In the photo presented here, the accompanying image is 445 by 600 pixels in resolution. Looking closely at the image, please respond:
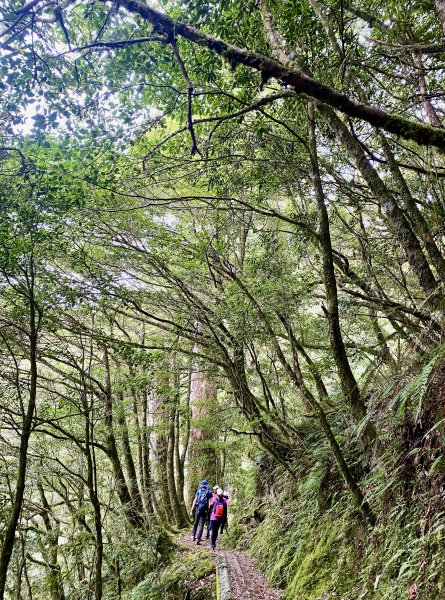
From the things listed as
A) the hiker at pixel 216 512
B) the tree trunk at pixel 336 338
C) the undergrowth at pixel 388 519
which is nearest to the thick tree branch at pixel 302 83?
the undergrowth at pixel 388 519

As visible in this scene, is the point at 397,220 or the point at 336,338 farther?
the point at 336,338

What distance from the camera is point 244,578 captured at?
25.3 ft

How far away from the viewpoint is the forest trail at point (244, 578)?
6.75m

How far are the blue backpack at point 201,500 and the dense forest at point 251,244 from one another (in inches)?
42.2

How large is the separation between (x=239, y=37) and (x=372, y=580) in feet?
21.2

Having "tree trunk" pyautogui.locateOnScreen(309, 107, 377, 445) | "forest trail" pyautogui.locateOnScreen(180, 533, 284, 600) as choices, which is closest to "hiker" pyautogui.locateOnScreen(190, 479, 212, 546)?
"forest trail" pyautogui.locateOnScreen(180, 533, 284, 600)

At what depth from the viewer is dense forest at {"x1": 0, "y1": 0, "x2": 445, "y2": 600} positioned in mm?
4262

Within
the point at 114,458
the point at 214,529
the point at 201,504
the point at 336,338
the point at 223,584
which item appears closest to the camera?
the point at 336,338

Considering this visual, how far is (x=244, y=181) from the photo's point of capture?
7.57m

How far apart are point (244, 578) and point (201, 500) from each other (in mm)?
3728

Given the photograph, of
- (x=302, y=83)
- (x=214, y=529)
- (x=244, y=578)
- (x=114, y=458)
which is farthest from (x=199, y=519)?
(x=302, y=83)

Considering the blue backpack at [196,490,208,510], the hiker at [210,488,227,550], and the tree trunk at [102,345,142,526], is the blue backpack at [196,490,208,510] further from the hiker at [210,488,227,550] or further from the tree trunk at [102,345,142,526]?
the tree trunk at [102,345,142,526]

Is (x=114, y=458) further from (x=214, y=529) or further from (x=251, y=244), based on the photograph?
(x=251, y=244)

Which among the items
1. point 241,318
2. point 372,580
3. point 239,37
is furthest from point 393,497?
point 239,37
